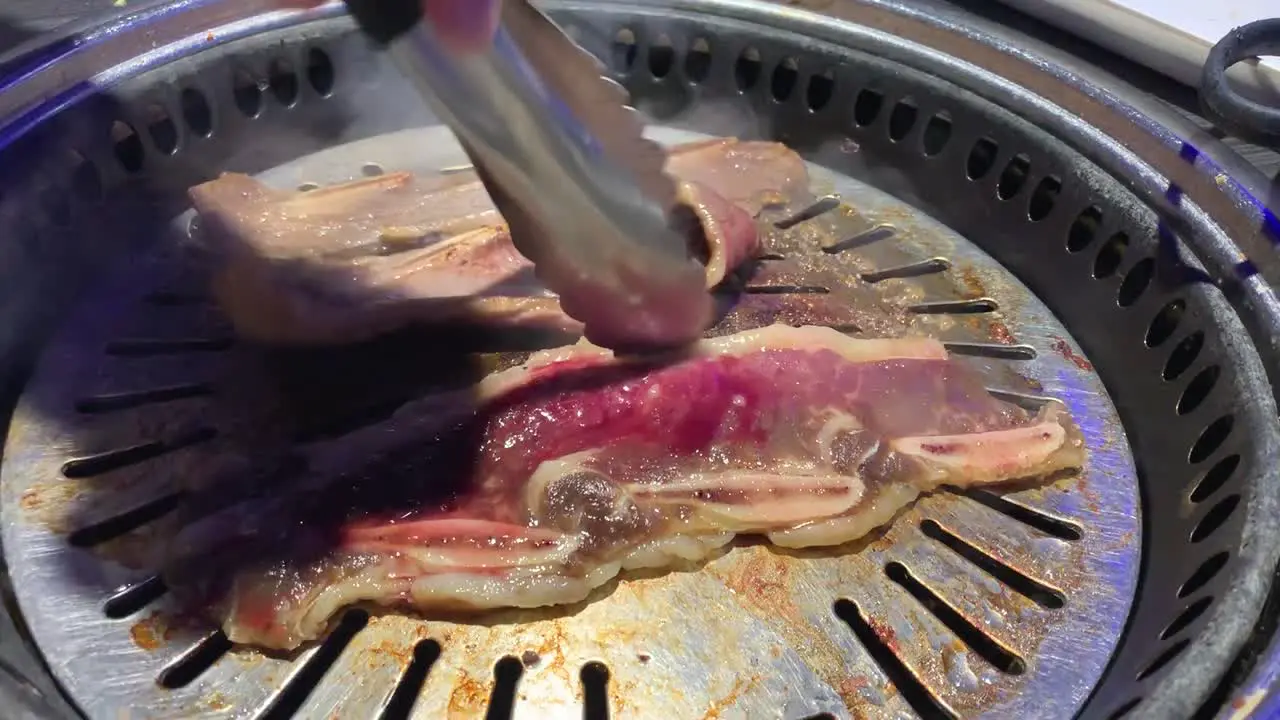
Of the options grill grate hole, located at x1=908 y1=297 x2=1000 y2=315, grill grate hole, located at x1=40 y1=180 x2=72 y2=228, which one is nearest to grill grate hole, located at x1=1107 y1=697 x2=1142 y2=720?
grill grate hole, located at x1=908 y1=297 x2=1000 y2=315

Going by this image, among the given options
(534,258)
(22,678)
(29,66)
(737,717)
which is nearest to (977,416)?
(737,717)

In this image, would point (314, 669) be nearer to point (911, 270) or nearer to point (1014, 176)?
point (911, 270)

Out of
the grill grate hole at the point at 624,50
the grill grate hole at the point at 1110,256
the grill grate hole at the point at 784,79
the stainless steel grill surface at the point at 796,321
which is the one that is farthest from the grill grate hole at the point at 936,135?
the grill grate hole at the point at 624,50

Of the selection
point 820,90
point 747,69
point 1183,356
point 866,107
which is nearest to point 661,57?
point 747,69

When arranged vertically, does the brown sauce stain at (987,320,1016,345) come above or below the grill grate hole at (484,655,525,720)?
above

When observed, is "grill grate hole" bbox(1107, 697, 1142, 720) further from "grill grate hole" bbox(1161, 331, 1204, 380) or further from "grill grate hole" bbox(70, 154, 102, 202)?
"grill grate hole" bbox(70, 154, 102, 202)

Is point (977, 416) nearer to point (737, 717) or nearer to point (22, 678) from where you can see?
point (737, 717)
